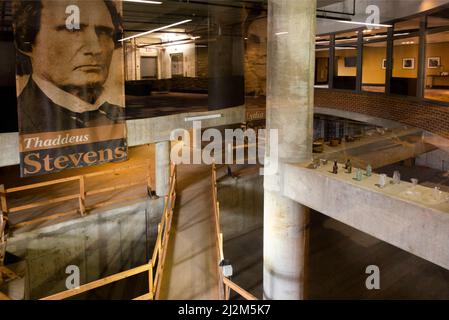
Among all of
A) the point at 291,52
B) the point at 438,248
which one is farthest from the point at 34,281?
the point at 438,248

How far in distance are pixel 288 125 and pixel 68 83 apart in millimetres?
4190

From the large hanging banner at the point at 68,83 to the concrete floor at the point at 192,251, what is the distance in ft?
7.13

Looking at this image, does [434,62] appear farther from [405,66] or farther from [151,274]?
[151,274]

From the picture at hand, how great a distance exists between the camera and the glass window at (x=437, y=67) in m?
13.9

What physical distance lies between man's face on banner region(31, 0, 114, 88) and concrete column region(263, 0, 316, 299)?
3192 mm

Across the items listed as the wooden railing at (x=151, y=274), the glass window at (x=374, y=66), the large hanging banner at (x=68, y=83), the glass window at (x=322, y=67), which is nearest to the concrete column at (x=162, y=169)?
the wooden railing at (x=151, y=274)

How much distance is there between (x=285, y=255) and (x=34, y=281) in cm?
534

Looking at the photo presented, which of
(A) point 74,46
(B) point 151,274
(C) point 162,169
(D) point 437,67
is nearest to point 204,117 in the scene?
(C) point 162,169

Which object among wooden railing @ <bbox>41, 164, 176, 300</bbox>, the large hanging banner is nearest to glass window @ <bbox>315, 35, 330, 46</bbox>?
wooden railing @ <bbox>41, 164, 176, 300</bbox>

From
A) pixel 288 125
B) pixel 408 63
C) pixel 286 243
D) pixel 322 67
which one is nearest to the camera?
pixel 288 125

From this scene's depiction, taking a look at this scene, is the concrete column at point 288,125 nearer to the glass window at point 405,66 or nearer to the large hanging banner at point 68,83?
the large hanging banner at point 68,83

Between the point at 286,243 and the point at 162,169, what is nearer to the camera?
the point at 286,243

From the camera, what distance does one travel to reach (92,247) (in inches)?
376
